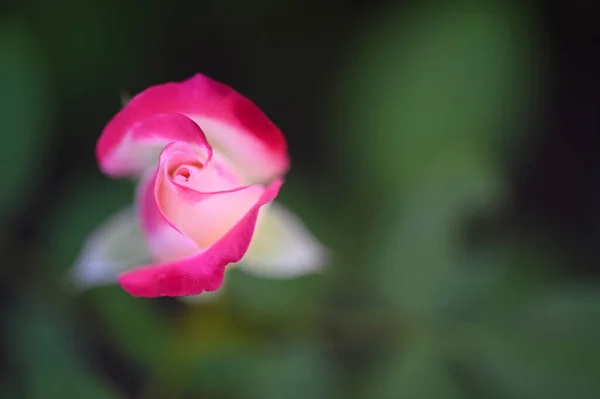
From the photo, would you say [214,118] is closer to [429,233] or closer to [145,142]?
[145,142]

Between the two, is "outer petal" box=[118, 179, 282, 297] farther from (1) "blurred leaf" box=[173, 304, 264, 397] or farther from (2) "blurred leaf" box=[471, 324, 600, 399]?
(2) "blurred leaf" box=[471, 324, 600, 399]

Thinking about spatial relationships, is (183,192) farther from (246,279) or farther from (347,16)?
(347,16)

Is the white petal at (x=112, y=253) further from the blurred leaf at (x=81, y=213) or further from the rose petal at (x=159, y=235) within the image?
the blurred leaf at (x=81, y=213)

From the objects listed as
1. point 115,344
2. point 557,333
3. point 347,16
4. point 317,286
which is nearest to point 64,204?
point 115,344

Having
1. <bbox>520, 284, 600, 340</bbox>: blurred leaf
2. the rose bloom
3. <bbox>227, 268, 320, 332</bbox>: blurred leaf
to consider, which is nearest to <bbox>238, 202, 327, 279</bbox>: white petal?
the rose bloom

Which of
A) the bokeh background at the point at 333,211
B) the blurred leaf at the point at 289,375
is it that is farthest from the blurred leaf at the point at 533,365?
the blurred leaf at the point at 289,375

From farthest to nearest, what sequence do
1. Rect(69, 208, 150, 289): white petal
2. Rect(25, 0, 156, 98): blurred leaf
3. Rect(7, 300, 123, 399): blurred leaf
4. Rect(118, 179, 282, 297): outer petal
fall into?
Rect(25, 0, 156, 98): blurred leaf
Rect(7, 300, 123, 399): blurred leaf
Rect(69, 208, 150, 289): white petal
Rect(118, 179, 282, 297): outer petal

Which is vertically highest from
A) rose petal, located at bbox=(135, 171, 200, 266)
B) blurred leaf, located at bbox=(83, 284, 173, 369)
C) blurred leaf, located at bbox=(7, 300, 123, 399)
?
rose petal, located at bbox=(135, 171, 200, 266)
